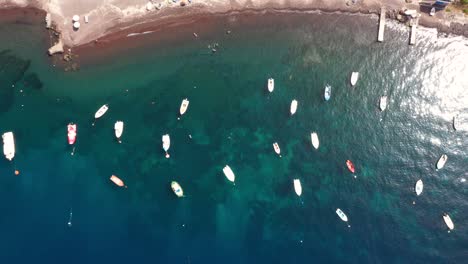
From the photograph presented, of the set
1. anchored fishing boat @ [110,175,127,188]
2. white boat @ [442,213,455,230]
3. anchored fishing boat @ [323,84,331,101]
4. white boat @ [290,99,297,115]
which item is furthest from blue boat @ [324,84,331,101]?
anchored fishing boat @ [110,175,127,188]

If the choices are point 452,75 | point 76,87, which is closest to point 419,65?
point 452,75

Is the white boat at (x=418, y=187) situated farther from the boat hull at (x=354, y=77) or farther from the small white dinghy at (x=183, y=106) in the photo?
the small white dinghy at (x=183, y=106)

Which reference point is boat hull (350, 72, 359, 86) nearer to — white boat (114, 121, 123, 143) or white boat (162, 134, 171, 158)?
white boat (162, 134, 171, 158)

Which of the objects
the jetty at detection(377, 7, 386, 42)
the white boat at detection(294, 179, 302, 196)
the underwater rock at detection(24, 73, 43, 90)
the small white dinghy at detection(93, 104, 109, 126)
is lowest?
the white boat at detection(294, 179, 302, 196)

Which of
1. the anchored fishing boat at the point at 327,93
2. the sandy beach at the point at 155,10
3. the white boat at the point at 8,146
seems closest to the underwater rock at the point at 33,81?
the sandy beach at the point at 155,10

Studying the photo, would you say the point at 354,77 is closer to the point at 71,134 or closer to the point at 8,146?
the point at 71,134

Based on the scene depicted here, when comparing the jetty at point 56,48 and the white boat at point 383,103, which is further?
the white boat at point 383,103

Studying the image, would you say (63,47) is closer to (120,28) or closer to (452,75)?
(120,28)
